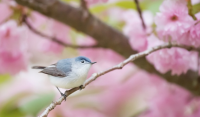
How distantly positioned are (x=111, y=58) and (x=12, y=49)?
0.74 ft

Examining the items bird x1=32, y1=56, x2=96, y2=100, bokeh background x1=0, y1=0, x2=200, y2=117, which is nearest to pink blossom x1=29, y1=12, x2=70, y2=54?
bokeh background x1=0, y1=0, x2=200, y2=117

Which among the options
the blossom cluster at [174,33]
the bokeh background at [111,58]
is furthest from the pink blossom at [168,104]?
the blossom cluster at [174,33]

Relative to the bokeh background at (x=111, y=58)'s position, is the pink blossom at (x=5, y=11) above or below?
above

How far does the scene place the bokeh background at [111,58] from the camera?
13.2 inches

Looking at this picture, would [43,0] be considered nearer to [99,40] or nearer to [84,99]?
[99,40]

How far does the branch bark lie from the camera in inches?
17.5

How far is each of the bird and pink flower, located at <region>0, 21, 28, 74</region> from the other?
15 centimetres

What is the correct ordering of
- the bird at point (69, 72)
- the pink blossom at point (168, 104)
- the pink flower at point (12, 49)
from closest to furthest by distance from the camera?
the bird at point (69, 72)
the pink flower at point (12, 49)
the pink blossom at point (168, 104)

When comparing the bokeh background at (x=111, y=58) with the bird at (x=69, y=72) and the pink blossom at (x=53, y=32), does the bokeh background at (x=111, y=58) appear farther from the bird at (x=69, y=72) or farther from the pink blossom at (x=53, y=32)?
the bird at (x=69, y=72)

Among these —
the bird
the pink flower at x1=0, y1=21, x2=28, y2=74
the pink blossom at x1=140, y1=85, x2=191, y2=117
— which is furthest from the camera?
the pink blossom at x1=140, y1=85, x2=191, y2=117

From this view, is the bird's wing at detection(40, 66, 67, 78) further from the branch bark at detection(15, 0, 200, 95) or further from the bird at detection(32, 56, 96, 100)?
the branch bark at detection(15, 0, 200, 95)

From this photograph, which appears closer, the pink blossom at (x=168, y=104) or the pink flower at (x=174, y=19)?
the pink flower at (x=174, y=19)

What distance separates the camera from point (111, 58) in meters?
0.59

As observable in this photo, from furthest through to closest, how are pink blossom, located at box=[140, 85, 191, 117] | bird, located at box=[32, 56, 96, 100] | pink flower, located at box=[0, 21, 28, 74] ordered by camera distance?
pink blossom, located at box=[140, 85, 191, 117]
pink flower, located at box=[0, 21, 28, 74]
bird, located at box=[32, 56, 96, 100]
